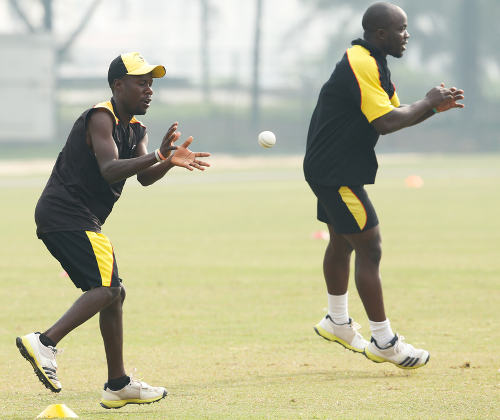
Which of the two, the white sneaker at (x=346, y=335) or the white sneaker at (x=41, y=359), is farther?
the white sneaker at (x=346, y=335)

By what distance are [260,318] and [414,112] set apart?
3108mm

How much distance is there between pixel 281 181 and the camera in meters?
34.2

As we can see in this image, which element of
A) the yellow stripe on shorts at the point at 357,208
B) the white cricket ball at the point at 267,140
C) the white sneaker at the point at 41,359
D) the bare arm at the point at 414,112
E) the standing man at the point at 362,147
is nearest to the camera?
the white sneaker at the point at 41,359

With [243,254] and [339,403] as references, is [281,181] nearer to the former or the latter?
[243,254]

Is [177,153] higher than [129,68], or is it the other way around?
[129,68]

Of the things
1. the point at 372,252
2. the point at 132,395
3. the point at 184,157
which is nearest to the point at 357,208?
the point at 372,252

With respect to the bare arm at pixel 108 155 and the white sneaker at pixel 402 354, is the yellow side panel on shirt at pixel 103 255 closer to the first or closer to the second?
the bare arm at pixel 108 155

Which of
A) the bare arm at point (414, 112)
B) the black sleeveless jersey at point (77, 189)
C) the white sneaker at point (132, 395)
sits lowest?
the white sneaker at point (132, 395)

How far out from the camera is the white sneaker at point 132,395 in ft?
20.1

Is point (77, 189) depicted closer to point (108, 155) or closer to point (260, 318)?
point (108, 155)

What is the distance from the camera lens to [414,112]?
6.82 metres

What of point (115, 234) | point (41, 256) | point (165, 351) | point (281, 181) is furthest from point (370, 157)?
point (281, 181)

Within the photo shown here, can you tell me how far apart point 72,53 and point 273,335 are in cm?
6458

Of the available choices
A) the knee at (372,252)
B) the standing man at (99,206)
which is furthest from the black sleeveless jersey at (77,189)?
the knee at (372,252)
